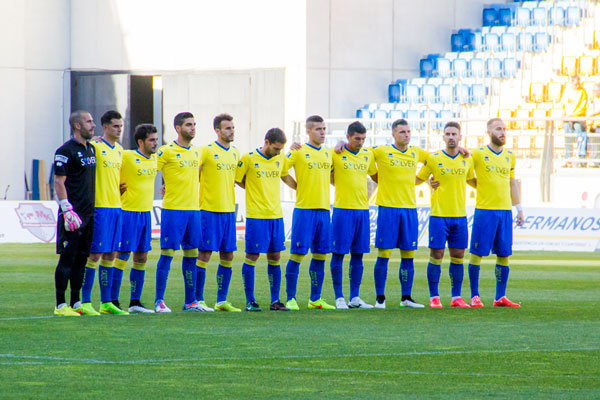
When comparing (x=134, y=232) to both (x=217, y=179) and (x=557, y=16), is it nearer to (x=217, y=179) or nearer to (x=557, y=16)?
(x=217, y=179)

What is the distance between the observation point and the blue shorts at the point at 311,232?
1145cm

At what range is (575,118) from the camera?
2389 centimetres

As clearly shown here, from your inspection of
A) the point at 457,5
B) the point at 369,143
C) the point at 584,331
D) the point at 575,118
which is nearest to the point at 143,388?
the point at 584,331

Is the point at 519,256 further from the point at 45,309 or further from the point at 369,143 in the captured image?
the point at 45,309

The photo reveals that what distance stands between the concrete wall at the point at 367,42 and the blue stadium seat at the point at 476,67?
2.57 metres

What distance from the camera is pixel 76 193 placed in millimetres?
10344

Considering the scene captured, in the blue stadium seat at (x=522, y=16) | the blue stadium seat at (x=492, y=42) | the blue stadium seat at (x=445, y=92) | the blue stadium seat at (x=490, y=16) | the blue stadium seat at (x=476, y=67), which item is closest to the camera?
the blue stadium seat at (x=445, y=92)

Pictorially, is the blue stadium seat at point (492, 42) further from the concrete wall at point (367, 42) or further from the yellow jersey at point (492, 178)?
the yellow jersey at point (492, 178)

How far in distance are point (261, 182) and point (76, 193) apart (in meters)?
2.01

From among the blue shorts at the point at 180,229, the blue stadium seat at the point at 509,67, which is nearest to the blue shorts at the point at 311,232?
the blue shorts at the point at 180,229

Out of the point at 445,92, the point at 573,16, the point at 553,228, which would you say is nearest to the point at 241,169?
the point at 553,228

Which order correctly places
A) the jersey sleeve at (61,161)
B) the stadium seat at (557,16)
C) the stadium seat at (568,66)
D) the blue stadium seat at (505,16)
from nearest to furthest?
the jersey sleeve at (61,161) < the stadium seat at (568,66) < the stadium seat at (557,16) < the blue stadium seat at (505,16)

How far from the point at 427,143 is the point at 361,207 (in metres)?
14.4

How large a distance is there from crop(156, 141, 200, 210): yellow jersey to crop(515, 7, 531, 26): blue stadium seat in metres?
23.2
